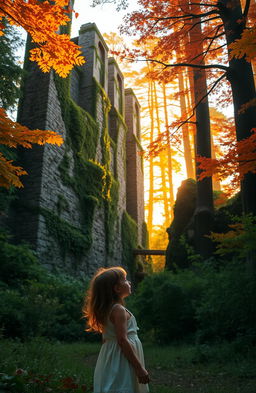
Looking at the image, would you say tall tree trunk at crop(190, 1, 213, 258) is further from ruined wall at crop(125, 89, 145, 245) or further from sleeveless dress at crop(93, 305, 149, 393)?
ruined wall at crop(125, 89, 145, 245)

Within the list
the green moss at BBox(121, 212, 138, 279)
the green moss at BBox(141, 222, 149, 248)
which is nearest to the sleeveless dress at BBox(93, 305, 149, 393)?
the green moss at BBox(121, 212, 138, 279)

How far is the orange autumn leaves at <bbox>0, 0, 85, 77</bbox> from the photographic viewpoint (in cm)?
442

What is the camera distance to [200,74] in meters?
11.4

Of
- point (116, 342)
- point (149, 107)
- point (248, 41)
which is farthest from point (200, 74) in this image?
point (149, 107)

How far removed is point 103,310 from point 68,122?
478 inches

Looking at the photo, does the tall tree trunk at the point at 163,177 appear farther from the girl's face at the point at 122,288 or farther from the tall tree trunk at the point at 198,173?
the girl's face at the point at 122,288

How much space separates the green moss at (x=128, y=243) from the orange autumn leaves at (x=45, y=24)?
14417mm

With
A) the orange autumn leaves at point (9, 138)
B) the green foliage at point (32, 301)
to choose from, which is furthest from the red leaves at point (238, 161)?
the green foliage at point (32, 301)

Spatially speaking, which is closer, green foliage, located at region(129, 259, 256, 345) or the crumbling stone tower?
green foliage, located at region(129, 259, 256, 345)

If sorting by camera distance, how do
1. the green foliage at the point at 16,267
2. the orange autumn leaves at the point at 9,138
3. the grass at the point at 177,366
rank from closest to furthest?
the grass at the point at 177,366 < the orange autumn leaves at the point at 9,138 < the green foliage at the point at 16,267

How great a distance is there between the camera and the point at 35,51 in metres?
5.12

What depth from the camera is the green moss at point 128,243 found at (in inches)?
745

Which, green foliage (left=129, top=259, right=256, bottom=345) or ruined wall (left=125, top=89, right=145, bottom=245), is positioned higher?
ruined wall (left=125, top=89, right=145, bottom=245)

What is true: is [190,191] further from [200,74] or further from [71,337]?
[71,337]
